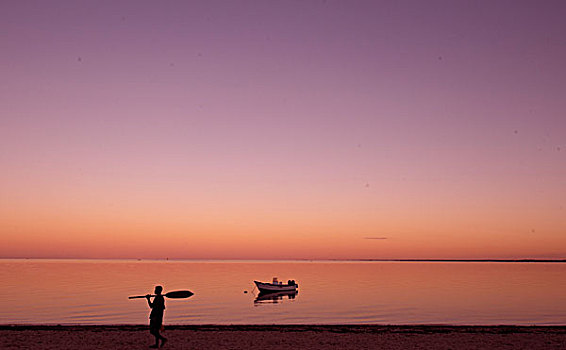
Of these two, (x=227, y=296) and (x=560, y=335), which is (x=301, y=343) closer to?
(x=560, y=335)

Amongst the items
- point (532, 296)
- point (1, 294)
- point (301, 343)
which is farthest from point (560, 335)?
point (1, 294)

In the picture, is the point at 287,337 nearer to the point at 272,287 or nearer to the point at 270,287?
the point at 270,287

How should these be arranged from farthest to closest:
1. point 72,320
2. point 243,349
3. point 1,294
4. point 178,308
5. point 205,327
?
point 1,294, point 178,308, point 72,320, point 205,327, point 243,349

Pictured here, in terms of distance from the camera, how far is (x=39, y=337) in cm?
2614

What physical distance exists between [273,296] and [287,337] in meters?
58.3

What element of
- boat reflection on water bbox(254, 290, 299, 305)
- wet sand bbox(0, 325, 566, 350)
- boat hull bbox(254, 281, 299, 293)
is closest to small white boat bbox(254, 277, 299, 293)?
boat hull bbox(254, 281, 299, 293)

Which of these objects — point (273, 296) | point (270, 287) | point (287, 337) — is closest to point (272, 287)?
point (270, 287)

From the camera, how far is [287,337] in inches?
1062

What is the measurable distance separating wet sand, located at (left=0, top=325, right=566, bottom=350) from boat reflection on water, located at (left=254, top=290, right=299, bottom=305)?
146 feet

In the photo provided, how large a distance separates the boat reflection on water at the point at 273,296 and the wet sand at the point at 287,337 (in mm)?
44497

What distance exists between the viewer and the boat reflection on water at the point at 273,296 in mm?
75181

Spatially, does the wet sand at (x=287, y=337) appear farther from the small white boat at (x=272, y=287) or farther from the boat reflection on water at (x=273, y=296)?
the small white boat at (x=272, y=287)

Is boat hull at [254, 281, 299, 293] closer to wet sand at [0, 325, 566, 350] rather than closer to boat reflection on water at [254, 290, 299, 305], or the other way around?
boat reflection on water at [254, 290, 299, 305]

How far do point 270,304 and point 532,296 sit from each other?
144 feet
